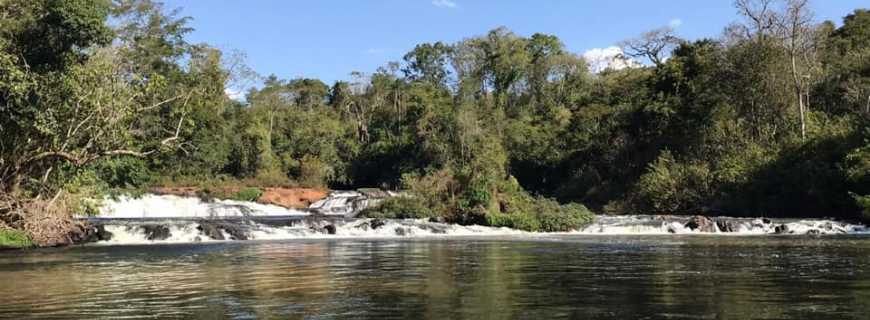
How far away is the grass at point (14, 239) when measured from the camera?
1004 inches

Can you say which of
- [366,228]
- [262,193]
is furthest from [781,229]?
[262,193]

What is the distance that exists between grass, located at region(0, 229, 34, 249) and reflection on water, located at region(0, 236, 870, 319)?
7.08ft

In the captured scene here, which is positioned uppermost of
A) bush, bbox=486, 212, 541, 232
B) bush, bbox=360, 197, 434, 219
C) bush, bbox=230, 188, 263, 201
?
bush, bbox=230, 188, 263, 201

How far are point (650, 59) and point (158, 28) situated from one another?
145 feet

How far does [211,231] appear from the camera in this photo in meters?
31.2

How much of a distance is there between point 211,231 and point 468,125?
33.6 meters

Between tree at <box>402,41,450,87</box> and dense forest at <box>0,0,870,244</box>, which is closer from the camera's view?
dense forest at <box>0,0,870,244</box>

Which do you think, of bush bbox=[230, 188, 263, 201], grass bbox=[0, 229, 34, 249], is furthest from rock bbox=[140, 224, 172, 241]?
bush bbox=[230, 188, 263, 201]

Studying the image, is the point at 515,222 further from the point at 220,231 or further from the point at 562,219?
the point at 220,231

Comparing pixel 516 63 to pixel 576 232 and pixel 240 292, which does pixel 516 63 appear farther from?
pixel 240 292

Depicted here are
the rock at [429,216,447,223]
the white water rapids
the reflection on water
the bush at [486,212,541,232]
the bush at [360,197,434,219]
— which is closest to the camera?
the reflection on water

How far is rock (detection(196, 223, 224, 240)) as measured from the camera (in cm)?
3092

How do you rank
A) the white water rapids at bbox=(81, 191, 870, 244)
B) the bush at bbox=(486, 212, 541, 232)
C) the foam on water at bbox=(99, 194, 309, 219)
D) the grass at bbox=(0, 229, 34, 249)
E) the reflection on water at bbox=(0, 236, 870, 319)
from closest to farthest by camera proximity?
1. the reflection on water at bbox=(0, 236, 870, 319)
2. the grass at bbox=(0, 229, 34, 249)
3. the white water rapids at bbox=(81, 191, 870, 244)
4. the bush at bbox=(486, 212, 541, 232)
5. the foam on water at bbox=(99, 194, 309, 219)

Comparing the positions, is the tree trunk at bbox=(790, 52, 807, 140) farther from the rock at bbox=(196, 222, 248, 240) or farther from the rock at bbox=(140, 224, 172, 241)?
the rock at bbox=(140, 224, 172, 241)
